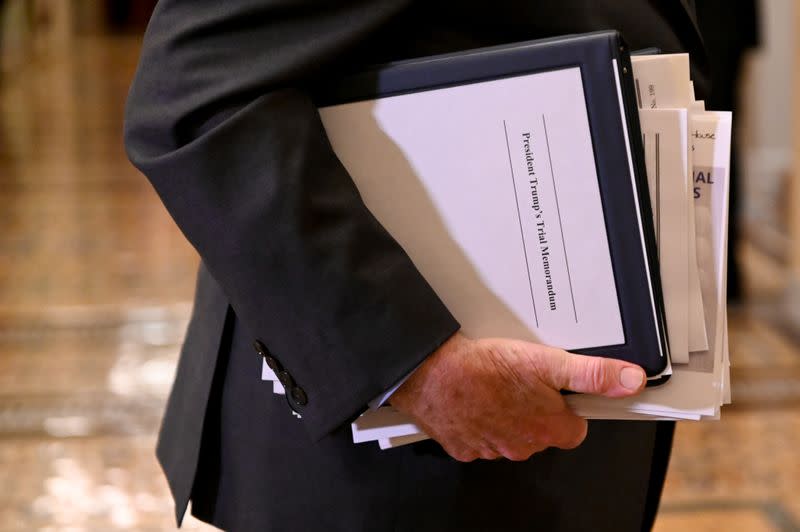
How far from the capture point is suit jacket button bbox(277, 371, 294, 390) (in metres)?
0.78

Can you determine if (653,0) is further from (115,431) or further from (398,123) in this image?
(115,431)

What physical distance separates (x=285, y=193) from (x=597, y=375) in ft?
0.84

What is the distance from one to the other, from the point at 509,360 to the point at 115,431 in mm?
2285

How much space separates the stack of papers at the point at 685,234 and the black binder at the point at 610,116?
2 centimetres

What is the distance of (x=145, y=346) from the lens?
340cm

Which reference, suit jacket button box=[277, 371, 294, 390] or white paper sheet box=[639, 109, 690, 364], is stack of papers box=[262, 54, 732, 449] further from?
suit jacket button box=[277, 371, 294, 390]

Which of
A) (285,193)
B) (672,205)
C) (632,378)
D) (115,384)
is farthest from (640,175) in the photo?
(115,384)

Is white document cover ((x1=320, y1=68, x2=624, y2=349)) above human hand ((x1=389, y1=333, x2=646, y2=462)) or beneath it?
above

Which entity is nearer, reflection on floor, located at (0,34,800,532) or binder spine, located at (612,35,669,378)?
binder spine, located at (612,35,669,378)

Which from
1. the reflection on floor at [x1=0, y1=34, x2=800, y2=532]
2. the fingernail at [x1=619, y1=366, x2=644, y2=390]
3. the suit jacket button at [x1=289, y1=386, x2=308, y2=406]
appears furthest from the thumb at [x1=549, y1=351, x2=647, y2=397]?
the reflection on floor at [x1=0, y1=34, x2=800, y2=532]

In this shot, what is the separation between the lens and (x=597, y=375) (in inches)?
29.7

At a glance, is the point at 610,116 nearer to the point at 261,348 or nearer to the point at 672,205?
the point at 672,205

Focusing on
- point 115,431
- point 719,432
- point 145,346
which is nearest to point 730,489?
point 719,432

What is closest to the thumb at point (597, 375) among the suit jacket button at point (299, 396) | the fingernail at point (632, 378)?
the fingernail at point (632, 378)
